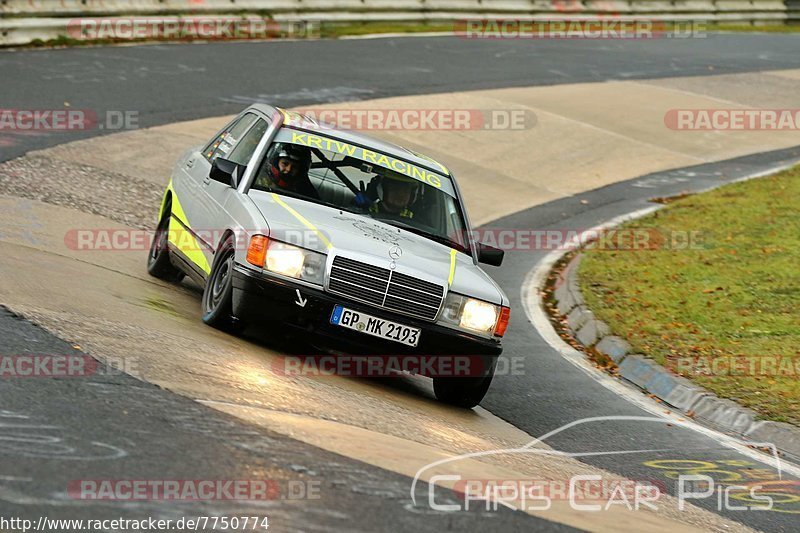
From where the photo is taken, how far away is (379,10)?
29.0m

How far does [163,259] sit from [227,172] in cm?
170

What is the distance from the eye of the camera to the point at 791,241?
14711mm

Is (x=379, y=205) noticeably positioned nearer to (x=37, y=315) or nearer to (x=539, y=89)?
(x=37, y=315)

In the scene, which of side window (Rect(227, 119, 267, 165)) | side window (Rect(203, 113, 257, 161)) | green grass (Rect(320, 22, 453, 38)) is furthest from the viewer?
green grass (Rect(320, 22, 453, 38))

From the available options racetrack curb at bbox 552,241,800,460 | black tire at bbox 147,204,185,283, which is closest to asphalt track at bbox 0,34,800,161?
black tire at bbox 147,204,185,283

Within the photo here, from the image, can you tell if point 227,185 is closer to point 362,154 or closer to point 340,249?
point 362,154

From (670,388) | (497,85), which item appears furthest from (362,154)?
(497,85)

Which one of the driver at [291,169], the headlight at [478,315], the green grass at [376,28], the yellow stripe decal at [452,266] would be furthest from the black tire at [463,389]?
the green grass at [376,28]

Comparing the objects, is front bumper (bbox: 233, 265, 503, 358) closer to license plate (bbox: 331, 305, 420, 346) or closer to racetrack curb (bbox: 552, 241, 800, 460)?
license plate (bbox: 331, 305, 420, 346)

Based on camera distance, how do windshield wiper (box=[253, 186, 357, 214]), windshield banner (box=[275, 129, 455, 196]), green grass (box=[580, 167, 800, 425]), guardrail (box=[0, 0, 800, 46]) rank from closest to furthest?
windshield wiper (box=[253, 186, 357, 214]) → windshield banner (box=[275, 129, 455, 196]) → green grass (box=[580, 167, 800, 425]) → guardrail (box=[0, 0, 800, 46])

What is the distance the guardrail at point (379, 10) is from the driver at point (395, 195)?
13.8 metres

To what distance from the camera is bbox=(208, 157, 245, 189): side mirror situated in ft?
29.9

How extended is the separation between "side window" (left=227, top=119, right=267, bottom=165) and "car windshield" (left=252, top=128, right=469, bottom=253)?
0.26m

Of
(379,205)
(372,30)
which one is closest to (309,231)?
(379,205)
